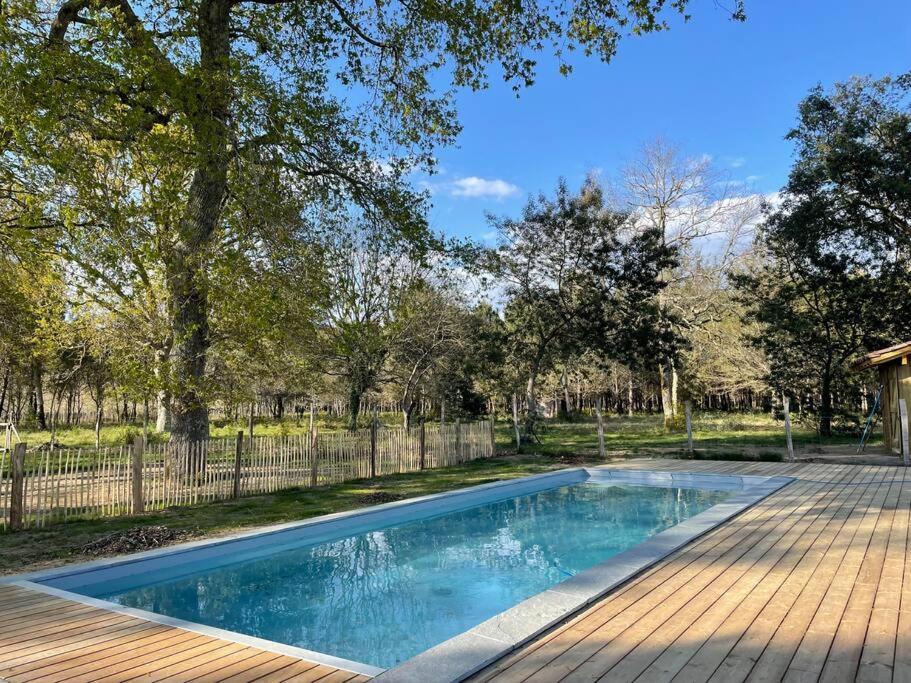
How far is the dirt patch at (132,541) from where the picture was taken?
22.2ft

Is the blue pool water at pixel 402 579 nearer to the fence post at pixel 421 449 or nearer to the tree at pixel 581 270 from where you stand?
the fence post at pixel 421 449

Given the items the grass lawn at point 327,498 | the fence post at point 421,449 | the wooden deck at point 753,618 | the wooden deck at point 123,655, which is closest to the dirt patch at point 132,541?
the grass lawn at point 327,498

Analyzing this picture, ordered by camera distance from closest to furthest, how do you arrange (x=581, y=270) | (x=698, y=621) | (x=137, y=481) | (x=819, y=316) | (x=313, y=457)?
(x=698, y=621) → (x=137, y=481) → (x=313, y=457) → (x=581, y=270) → (x=819, y=316)

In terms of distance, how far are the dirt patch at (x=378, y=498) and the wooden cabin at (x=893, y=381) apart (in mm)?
13182

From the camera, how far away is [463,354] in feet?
87.4

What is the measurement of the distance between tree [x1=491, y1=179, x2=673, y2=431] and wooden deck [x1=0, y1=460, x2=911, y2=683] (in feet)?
48.8

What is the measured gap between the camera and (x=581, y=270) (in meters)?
20.2

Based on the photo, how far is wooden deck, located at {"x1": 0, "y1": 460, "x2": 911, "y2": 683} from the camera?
3068mm

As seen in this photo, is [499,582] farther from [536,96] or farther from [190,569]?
[536,96]

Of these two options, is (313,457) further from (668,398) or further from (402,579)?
(668,398)

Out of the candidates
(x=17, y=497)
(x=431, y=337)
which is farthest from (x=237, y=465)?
(x=431, y=337)

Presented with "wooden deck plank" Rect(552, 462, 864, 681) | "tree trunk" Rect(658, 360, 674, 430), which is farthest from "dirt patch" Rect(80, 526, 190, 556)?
"tree trunk" Rect(658, 360, 674, 430)

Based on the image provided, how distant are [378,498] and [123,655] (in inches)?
283

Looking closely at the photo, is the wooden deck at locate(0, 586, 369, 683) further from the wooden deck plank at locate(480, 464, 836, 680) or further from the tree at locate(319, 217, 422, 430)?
the tree at locate(319, 217, 422, 430)
